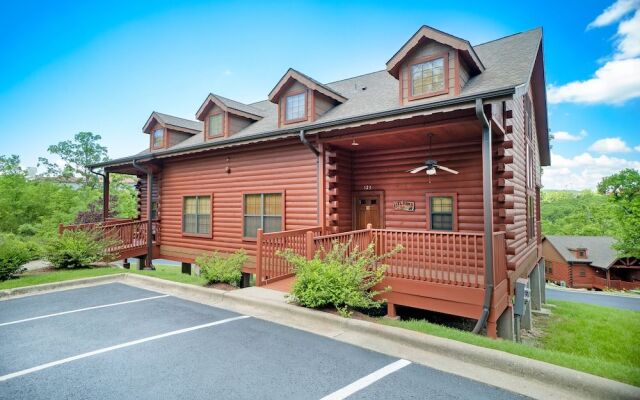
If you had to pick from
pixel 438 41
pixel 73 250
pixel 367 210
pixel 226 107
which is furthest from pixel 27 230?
pixel 438 41

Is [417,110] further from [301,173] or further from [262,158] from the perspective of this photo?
[262,158]

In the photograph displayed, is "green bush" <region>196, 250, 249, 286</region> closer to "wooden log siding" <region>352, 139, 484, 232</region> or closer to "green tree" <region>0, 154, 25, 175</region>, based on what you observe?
"wooden log siding" <region>352, 139, 484, 232</region>

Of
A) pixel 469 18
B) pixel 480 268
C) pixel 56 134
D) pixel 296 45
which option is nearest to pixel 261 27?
pixel 296 45

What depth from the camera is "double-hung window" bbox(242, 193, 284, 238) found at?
9984mm

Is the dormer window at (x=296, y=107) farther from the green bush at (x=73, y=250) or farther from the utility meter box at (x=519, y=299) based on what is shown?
the green bush at (x=73, y=250)

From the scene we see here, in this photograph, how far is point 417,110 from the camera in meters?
6.36

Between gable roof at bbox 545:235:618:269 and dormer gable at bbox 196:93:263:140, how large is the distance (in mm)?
45776

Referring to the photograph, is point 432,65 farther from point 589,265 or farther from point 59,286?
point 589,265

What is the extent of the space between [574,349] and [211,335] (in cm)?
1037

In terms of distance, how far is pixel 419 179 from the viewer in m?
8.73

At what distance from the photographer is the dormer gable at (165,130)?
13812 millimetres

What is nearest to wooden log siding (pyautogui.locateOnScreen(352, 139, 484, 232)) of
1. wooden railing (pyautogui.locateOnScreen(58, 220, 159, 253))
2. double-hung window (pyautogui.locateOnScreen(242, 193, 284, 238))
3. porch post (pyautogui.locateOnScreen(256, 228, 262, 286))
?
double-hung window (pyautogui.locateOnScreen(242, 193, 284, 238))

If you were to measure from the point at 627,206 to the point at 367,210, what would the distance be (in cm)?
4450

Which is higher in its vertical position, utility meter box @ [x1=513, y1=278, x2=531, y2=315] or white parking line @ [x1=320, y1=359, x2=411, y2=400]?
white parking line @ [x1=320, y1=359, x2=411, y2=400]
